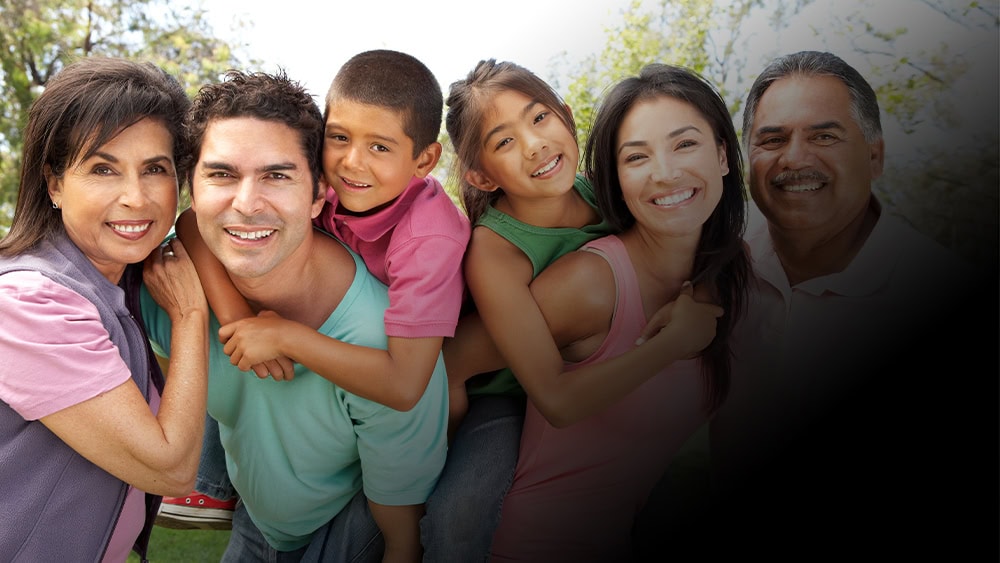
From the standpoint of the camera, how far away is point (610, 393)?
205 cm

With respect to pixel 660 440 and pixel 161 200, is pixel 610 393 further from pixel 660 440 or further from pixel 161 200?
pixel 161 200

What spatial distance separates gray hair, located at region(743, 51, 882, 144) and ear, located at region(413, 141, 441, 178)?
2.64ft

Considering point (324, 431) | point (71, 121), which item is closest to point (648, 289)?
point (324, 431)

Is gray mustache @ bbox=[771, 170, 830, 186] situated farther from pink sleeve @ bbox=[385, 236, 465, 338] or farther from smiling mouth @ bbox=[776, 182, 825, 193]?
pink sleeve @ bbox=[385, 236, 465, 338]

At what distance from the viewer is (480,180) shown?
2.18 m

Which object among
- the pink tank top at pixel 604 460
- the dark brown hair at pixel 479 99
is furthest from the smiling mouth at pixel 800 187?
the dark brown hair at pixel 479 99

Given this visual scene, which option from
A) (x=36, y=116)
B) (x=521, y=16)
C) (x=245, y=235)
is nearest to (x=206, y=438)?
(x=245, y=235)

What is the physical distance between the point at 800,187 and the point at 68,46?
4.43 metres

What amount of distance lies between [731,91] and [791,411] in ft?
2.42

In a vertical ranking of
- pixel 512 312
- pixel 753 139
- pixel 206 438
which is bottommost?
pixel 206 438

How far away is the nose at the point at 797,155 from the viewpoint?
189 centimetres

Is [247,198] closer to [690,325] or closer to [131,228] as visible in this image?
[131,228]

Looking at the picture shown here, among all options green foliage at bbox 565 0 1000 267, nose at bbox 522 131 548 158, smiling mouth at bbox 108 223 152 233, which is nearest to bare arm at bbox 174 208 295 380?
smiling mouth at bbox 108 223 152 233

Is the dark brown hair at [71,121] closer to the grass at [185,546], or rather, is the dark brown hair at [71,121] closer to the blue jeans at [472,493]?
the blue jeans at [472,493]
